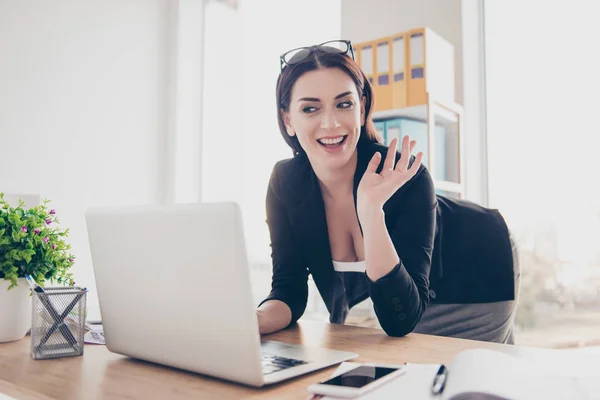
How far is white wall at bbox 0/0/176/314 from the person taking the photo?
120 inches

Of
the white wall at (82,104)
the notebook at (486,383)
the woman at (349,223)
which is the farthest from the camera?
the white wall at (82,104)

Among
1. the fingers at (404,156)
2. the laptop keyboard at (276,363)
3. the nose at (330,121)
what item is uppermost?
the nose at (330,121)

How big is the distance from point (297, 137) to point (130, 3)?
2.77 m

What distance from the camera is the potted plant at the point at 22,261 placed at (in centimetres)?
95

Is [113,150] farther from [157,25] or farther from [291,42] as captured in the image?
[291,42]

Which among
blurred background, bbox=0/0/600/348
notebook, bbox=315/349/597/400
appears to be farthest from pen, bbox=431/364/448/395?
blurred background, bbox=0/0/600/348

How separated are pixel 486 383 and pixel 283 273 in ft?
2.93

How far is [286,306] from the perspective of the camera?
1223mm

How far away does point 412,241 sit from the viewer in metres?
1.23

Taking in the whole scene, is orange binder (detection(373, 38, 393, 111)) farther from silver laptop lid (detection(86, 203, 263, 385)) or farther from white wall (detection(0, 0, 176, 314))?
white wall (detection(0, 0, 176, 314))

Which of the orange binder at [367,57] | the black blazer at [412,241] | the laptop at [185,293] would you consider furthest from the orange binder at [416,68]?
the laptop at [185,293]

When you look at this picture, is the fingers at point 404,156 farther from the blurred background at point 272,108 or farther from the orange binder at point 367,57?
the orange binder at point 367,57

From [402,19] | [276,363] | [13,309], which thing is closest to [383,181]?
[276,363]

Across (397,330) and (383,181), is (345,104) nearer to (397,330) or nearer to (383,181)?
(383,181)
